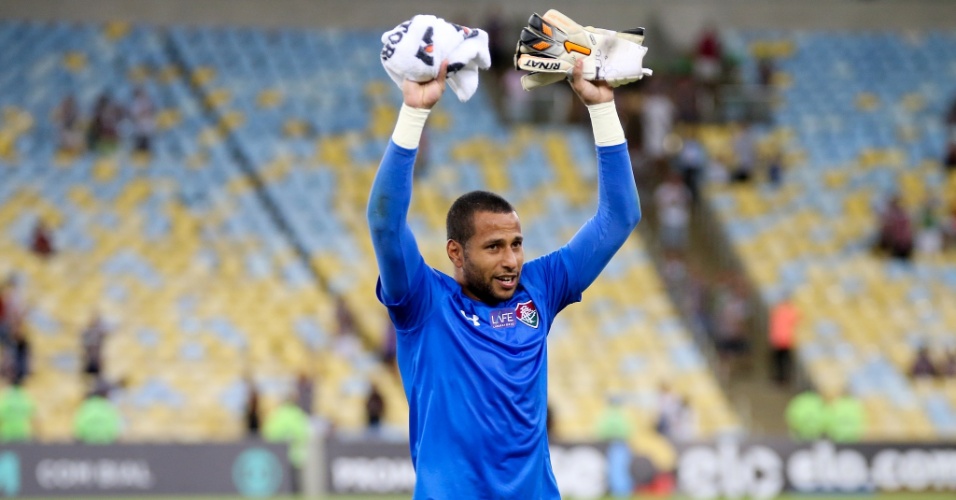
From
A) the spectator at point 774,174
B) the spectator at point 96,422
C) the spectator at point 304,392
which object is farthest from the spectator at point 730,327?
the spectator at point 96,422

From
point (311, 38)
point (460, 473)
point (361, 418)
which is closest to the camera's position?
point (460, 473)

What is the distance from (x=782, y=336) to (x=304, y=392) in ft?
26.3

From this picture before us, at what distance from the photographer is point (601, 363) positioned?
78.0ft

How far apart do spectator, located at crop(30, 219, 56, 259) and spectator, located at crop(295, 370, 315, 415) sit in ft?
17.1

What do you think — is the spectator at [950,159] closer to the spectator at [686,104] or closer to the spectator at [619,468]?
the spectator at [686,104]

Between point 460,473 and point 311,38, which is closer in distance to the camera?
point 460,473

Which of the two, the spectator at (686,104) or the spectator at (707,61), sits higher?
the spectator at (707,61)

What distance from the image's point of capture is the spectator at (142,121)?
26.4 meters

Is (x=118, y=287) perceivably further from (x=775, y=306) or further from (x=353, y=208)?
(x=775, y=306)

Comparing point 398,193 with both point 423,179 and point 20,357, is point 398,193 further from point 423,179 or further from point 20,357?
point 423,179

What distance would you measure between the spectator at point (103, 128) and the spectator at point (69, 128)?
0.59 ft

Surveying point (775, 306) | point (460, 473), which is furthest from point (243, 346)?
point (460, 473)

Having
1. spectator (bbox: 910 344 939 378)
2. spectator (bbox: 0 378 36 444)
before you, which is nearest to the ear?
spectator (bbox: 0 378 36 444)

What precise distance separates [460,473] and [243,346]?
17.8 m
